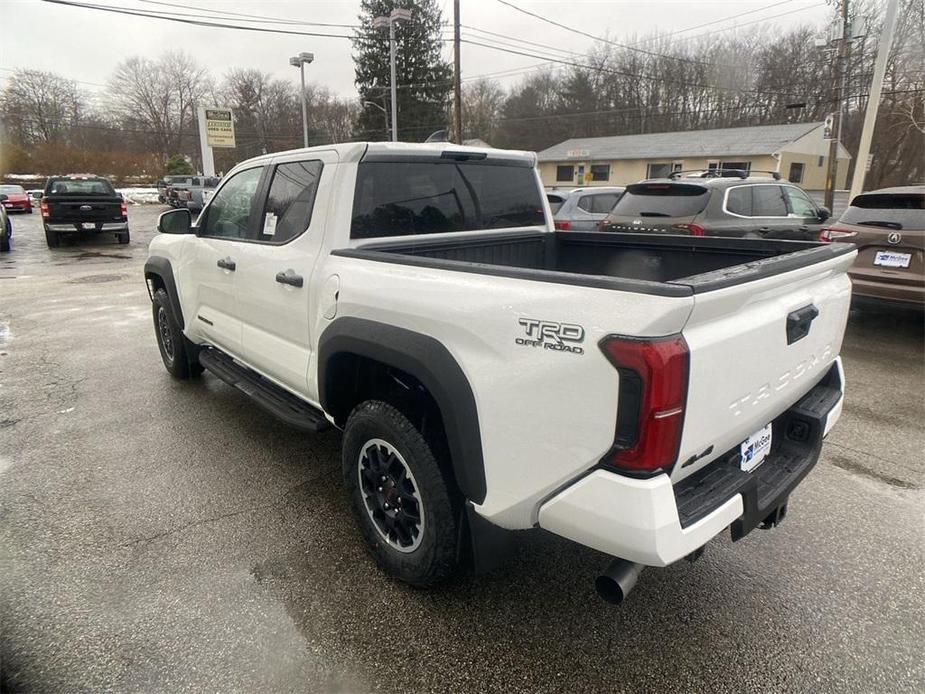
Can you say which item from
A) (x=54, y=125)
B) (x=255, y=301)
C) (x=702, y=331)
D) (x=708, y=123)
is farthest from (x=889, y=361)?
Result: (x=54, y=125)

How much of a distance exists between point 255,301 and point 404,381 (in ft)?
4.80

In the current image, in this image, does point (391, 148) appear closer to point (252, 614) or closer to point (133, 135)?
point (252, 614)

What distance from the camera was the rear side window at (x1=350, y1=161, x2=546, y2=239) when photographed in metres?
2.93

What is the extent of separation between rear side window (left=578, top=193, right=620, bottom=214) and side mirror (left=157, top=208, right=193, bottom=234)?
7.85 metres

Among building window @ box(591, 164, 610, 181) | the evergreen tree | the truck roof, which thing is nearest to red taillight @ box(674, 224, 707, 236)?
the truck roof

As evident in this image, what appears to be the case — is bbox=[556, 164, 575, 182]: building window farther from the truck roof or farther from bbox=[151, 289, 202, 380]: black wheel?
the truck roof

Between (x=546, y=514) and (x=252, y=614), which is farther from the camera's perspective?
(x=252, y=614)

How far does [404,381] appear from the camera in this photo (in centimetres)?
251

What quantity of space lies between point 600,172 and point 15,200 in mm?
35830

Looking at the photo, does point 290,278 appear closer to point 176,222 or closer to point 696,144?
point 176,222

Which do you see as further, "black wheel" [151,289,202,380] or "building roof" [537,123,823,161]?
"building roof" [537,123,823,161]

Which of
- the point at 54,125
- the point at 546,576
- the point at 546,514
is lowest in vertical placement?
the point at 546,576

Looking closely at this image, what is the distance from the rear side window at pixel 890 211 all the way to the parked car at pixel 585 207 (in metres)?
4.27

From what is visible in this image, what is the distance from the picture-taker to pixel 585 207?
10.8 m
